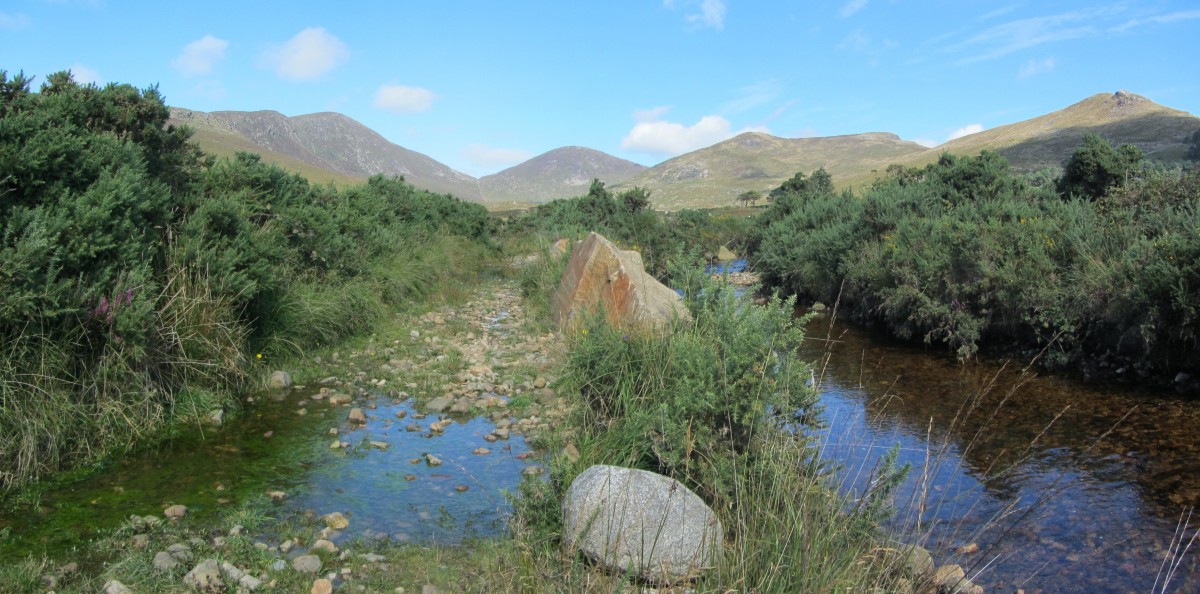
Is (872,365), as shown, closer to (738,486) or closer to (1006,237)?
(1006,237)

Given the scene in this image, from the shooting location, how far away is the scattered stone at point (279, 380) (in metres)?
7.58

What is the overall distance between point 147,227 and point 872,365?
9.18 meters

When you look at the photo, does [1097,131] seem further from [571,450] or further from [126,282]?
[126,282]

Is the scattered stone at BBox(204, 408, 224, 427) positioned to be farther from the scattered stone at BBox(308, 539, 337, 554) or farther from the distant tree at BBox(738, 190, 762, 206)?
the distant tree at BBox(738, 190, 762, 206)

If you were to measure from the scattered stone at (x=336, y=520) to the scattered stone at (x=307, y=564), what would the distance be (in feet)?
1.63

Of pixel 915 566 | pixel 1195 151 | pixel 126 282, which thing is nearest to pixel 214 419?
pixel 126 282

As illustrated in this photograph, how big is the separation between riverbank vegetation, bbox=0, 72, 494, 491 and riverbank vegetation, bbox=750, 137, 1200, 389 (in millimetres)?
8800

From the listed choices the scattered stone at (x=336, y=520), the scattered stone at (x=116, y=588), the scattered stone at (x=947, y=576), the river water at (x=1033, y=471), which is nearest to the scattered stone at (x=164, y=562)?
the scattered stone at (x=116, y=588)

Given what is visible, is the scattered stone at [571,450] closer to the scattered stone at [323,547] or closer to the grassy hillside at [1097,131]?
the scattered stone at [323,547]

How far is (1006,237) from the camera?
11023 millimetres

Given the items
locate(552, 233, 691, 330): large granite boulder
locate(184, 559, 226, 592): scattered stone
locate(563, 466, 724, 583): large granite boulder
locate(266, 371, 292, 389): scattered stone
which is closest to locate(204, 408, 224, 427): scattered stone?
locate(266, 371, 292, 389): scattered stone

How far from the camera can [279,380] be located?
7.66 meters

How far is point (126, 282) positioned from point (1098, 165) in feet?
65.8

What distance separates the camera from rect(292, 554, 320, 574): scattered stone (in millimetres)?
3771
